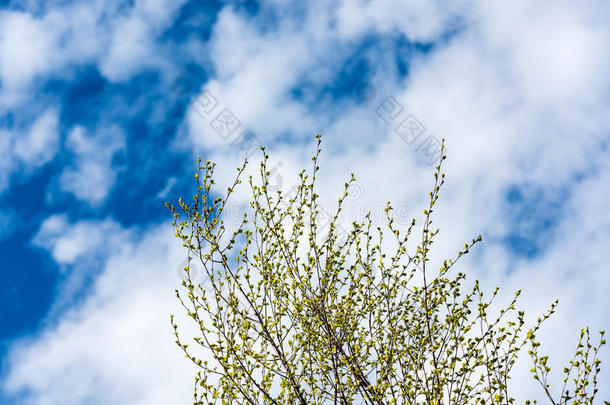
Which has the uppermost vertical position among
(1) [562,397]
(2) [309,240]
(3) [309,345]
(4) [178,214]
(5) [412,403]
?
(4) [178,214]

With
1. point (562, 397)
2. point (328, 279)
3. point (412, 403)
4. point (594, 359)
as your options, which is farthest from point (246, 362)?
point (594, 359)

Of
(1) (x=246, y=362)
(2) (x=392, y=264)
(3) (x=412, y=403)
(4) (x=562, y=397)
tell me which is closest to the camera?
(4) (x=562, y=397)

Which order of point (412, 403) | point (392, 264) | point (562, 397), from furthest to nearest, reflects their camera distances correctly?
point (392, 264), point (412, 403), point (562, 397)

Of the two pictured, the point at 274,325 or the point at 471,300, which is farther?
the point at 274,325

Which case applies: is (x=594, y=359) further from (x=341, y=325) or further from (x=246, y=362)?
(x=246, y=362)

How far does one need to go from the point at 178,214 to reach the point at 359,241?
2.71m

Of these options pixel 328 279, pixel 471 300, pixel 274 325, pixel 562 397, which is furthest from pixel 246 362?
pixel 562 397

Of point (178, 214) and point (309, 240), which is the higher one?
point (178, 214)

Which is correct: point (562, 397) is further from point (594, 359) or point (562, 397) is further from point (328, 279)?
point (328, 279)

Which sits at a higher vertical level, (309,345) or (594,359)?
(309,345)

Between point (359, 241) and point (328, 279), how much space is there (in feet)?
2.36

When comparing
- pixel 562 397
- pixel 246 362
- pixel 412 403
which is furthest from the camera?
pixel 246 362

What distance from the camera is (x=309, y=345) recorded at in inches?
227

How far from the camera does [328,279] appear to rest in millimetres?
6398
